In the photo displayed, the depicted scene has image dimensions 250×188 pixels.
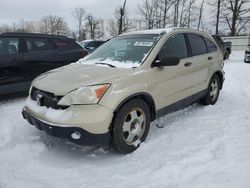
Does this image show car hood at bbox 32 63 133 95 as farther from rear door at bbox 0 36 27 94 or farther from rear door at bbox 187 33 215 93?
rear door at bbox 0 36 27 94

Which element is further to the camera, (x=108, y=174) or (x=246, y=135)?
(x=246, y=135)

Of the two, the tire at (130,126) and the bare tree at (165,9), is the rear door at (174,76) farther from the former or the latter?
the bare tree at (165,9)

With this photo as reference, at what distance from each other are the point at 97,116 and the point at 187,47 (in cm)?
256

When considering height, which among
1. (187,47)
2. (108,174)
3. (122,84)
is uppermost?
(187,47)

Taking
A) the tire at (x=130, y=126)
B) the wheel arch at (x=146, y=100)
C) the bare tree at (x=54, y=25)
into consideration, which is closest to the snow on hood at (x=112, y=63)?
the wheel arch at (x=146, y=100)

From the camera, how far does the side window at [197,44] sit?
5430 millimetres

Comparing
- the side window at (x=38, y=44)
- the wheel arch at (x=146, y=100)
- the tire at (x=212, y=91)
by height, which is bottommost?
the tire at (x=212, y=91)

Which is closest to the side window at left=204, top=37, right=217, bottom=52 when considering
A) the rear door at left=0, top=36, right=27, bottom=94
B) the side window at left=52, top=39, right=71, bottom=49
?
the side window at left=52, top=39, right=71, bottom=49

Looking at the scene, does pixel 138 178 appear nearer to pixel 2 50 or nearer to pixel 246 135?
pixel 246 135

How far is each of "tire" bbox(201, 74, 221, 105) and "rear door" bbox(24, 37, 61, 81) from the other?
3771mm

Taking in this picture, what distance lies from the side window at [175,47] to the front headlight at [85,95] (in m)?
1.38

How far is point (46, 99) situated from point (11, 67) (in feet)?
9.89

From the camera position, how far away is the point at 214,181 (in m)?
3.18

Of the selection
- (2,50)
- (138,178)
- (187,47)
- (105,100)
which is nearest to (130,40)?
(187,47)
